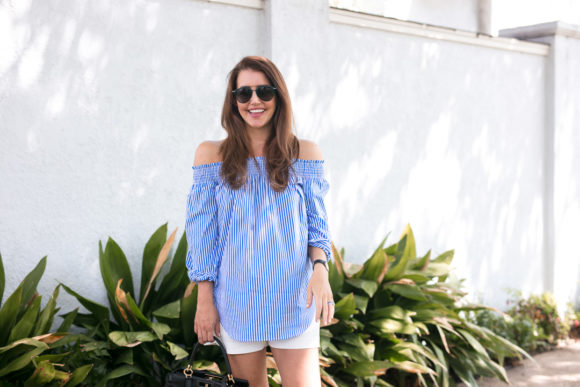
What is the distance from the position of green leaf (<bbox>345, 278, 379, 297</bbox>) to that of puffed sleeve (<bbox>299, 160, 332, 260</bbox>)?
177 cm

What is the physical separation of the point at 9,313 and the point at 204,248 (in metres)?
1.55

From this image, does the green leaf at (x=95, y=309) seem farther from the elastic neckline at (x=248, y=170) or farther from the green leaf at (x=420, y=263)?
the green leaf at (x=420, y=263)

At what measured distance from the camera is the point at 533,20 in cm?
793

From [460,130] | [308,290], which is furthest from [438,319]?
[308,290]

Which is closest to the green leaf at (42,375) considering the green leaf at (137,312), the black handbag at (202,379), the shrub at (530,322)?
the green leaf at (137,312)

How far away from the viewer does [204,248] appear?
2.45m

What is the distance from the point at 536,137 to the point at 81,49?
4397 millimetres

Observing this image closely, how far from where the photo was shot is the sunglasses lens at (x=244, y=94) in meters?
2.46

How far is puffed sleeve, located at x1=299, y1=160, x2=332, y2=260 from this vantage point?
2.51 metres

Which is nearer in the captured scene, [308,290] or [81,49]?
[308,290]

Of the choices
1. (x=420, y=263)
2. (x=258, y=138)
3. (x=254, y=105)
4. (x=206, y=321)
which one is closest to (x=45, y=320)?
(x=206, y=321)

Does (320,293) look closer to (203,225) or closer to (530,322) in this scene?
(203,225)

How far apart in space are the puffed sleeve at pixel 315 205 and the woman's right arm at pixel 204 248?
1.23ft

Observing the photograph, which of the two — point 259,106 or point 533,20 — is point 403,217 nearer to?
point 259,106
